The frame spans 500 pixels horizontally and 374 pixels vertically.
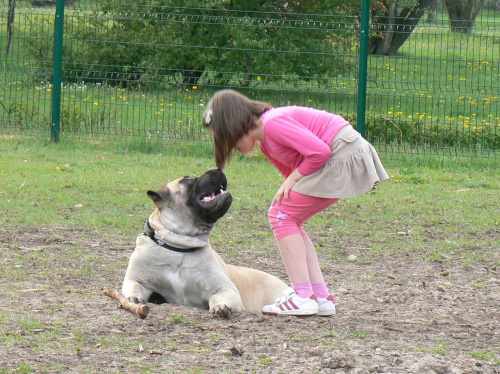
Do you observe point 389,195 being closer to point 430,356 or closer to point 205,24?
point 205,24

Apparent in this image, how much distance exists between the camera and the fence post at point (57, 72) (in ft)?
36.5

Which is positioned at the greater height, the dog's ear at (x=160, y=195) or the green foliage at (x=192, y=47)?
the green foliage at (x=192, y=47)

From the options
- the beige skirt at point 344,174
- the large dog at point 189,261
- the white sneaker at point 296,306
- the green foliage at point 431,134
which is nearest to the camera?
the beige skirt at point 344,174

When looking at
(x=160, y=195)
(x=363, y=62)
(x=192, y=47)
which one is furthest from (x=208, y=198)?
(x=192, y=47)

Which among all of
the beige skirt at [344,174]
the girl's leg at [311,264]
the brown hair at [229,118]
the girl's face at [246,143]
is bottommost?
the girl's leg at [311,264]

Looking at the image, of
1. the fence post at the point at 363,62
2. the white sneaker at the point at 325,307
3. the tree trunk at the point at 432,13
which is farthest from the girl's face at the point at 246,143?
the tree trunk at the point at 432,13

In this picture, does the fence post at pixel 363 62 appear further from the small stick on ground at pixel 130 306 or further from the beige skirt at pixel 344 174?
the small stick on ground at pixel 130 306

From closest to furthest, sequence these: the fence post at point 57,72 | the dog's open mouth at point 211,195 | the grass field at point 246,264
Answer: the grass field at point 246,264 < the dog's open mouth at point 211,195 < the fence post at point 57,72

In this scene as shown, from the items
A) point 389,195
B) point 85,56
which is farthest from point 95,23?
point 389,195

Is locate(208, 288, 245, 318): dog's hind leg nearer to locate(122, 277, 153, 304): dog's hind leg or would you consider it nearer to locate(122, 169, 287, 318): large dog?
locate(122, 169, 287, 318): large dog

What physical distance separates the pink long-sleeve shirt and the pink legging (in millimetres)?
178

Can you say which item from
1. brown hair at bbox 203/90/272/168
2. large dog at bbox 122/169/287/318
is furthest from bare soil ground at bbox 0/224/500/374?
brown hair at bbox 203/90/272/168

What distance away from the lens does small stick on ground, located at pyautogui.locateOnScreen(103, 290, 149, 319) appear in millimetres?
4445

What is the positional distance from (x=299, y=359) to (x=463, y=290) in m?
2.17
